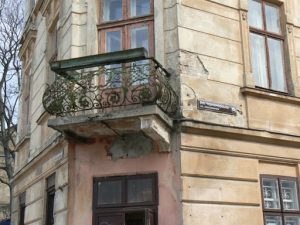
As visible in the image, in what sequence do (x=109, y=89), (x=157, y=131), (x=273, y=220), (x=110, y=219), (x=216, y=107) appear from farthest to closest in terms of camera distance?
(x=273, y=220), (x=216, y=107), (x=109, y=89), (x=110, y=219), (x=157, y=131)

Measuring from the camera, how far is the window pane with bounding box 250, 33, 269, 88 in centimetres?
944

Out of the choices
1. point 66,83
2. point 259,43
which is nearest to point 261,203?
point 259,43

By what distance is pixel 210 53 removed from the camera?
8750 millimetres

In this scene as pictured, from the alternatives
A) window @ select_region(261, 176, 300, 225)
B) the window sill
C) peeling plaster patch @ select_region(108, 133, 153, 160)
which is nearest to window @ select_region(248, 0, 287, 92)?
the window sill

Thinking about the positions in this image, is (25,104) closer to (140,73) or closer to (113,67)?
(113,67)

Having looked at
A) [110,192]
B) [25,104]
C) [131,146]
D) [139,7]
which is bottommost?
[110,192]

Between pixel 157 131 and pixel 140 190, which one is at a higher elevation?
pixel 157 131

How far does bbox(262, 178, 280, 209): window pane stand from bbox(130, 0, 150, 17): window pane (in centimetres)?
371

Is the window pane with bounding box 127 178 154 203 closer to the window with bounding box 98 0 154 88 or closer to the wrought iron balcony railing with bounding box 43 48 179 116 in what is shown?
the wrought iron balcony railing with bounding box 43 48 179 116

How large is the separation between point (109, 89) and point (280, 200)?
11.8 feet

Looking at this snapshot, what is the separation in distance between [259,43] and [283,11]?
38.6 inches

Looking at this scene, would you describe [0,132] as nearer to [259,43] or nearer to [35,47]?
[35,47]

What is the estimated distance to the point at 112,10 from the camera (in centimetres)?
934

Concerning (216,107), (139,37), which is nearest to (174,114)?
(216,107)
